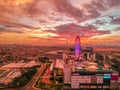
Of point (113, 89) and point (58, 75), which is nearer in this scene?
point (113, 89)

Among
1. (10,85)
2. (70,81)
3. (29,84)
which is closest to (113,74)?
(70,81)

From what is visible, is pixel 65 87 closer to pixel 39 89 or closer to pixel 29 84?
pixel 39 89

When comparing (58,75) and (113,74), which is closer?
(113,74)

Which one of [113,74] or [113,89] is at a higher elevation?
[113,74]

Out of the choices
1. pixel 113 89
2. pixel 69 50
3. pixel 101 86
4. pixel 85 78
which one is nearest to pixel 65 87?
pixel 85 78

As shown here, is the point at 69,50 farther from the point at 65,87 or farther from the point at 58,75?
the point at 65,87

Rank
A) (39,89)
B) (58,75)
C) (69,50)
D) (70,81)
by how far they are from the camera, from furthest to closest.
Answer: (69,50), (58,75), (70,81), (39,89)

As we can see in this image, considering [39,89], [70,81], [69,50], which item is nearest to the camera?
[39,89]

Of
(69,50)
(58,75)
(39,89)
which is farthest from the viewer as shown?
(69,50)

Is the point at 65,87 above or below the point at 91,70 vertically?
below
